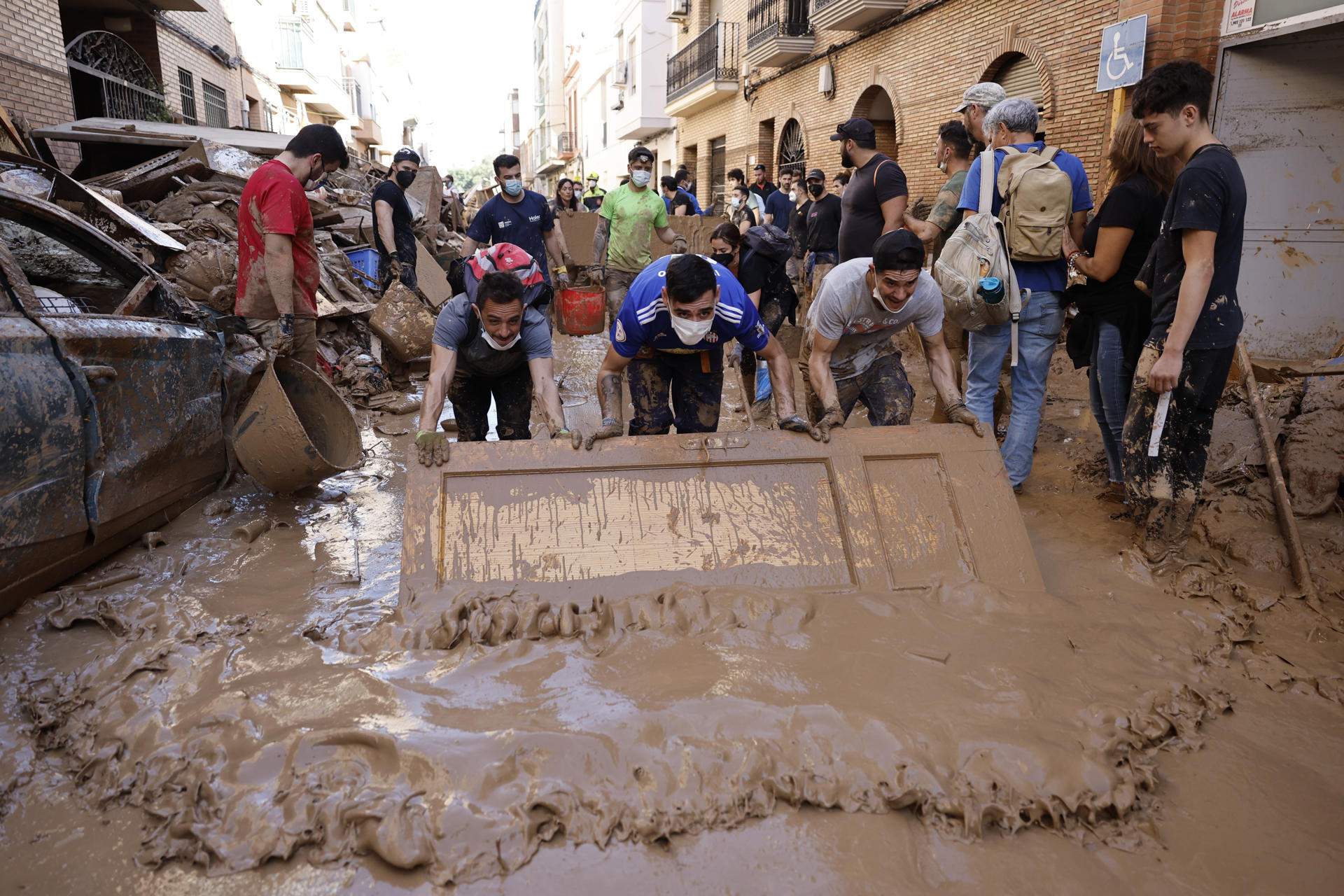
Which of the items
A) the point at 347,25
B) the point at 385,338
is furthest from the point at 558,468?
the point at 347,25

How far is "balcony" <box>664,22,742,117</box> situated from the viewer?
62.0 ft

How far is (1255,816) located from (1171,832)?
0.24 m

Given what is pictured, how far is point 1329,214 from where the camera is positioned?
668cm

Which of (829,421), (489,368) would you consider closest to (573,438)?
(489,368)

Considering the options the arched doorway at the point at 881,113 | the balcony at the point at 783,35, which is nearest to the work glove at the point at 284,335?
the arched doorway at the point at 881,113

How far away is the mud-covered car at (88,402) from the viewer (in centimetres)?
278

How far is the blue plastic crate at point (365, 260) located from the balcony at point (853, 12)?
805 cm

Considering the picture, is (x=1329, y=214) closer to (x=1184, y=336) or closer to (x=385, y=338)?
(x=1184, y=336)

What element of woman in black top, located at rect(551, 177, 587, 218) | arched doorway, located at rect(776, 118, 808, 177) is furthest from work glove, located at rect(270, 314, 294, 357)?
arched doorway, located at rect(776, 118, 808, 177)

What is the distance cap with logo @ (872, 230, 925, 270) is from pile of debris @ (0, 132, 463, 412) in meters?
3.15

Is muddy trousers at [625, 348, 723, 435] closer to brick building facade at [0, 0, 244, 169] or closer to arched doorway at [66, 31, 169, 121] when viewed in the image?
brick building facade at [0, 0, 244, 169]

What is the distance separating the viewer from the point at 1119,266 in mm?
3676

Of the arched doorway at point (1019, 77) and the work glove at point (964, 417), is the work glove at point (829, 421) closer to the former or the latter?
the work glove at point (964, 417)

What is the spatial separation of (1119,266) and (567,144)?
43302mm
